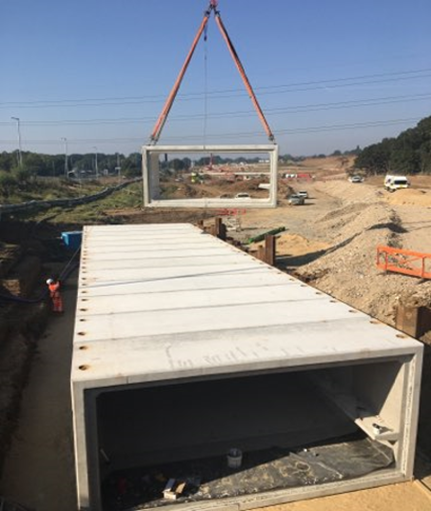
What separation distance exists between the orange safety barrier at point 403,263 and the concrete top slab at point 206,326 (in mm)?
6621

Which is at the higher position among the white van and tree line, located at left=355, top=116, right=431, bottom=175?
tree line, located at left=355, top=116, right=431, bottom=175

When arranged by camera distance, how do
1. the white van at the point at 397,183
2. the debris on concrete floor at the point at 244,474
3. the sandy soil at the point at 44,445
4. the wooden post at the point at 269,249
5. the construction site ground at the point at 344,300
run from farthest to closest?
the white van at the point at 397,183 → the wooden post at the point at 269,249 → the sandy soil at the point at 44,445 → the construction site ground at the point at 344,300 → the debris on concrete floor at the point at 244,474

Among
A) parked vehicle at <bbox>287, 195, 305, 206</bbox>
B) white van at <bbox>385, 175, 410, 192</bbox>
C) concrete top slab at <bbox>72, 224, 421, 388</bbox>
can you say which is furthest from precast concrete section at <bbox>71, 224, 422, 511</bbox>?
white van at <bbox>385, 175, 410, 192</bbox>

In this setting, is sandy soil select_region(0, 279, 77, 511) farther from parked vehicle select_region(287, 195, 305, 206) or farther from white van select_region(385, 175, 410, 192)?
white van select_region(385, 175, 410, 192)

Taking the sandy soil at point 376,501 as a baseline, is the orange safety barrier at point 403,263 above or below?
above

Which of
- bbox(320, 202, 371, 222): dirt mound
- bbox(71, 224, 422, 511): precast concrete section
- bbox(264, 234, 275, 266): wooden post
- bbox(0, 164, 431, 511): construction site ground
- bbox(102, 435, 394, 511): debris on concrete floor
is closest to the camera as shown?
bbox(71, 224, 422, 511): precast concrete section

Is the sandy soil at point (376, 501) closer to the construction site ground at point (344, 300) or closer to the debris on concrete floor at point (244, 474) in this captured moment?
the construction site ground at point (344, 300)

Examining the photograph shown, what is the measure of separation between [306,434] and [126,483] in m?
2.39

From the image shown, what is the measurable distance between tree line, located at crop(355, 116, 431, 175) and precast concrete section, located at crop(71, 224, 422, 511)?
3168 inches

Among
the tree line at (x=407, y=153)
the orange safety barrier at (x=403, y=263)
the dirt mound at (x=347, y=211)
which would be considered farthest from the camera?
the tree line at (x=407, y=153)

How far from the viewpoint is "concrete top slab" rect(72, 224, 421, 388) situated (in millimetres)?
4652

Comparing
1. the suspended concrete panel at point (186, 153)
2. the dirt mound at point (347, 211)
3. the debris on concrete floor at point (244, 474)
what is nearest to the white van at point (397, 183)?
the dirt mound at point (347, 211)

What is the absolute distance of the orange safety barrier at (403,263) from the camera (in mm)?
14062

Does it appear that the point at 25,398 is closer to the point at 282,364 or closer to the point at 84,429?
the point at 84,429
